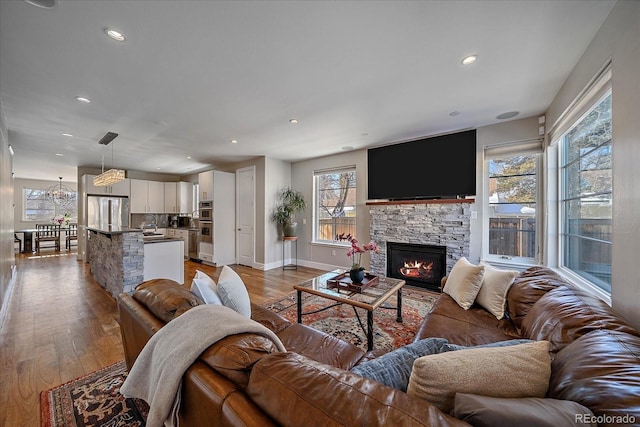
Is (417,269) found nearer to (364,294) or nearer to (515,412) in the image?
(364,294)

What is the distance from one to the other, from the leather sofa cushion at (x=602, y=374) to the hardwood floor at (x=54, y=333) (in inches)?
104

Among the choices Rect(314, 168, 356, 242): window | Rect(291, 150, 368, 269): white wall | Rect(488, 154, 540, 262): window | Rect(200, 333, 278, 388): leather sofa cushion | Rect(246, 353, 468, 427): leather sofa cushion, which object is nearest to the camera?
Rect(246, 353, 468, 427): leather sofa cushion

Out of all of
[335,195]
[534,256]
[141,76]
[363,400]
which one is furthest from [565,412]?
[335,195]

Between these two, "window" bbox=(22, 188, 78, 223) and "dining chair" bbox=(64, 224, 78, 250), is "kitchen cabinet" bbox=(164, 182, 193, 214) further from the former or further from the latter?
"window" bbox=(22, 188, 78, 223)

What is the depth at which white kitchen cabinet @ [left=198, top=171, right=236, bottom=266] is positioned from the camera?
226 inches

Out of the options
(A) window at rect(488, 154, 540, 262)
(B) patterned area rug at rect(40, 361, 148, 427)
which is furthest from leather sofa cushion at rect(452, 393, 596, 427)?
(A) window at rect(488, 154, 540, 262)

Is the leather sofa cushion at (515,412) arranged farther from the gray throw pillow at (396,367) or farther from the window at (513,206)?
the window at (513,206)

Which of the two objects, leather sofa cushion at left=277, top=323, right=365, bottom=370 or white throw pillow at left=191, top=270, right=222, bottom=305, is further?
white throw pillow at left=191, top=270, right=222, bottom=305

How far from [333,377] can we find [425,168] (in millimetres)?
3952

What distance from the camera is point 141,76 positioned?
2268mm

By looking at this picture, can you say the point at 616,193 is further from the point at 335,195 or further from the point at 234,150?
the point at 234,150

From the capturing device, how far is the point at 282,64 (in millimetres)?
2111

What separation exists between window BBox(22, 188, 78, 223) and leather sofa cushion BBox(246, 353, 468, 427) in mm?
12644

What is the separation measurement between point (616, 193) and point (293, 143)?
12.7 ft
